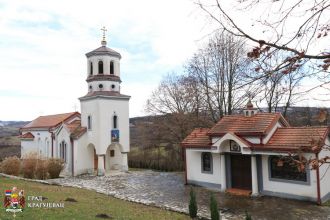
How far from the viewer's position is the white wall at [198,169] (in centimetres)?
1728

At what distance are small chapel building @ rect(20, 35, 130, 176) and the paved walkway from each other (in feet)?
10.1

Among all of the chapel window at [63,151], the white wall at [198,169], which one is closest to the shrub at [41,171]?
the chapel window at [63,151]

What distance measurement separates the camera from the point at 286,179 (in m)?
14.4

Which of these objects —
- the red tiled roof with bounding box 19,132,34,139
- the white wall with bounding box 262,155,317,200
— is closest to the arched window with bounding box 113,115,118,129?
the white wall with bounding box 262,155,317,200

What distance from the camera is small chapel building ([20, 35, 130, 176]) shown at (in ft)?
79.6

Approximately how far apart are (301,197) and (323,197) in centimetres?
91

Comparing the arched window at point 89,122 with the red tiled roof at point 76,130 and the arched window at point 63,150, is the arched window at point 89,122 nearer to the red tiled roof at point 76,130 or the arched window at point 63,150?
the red tiled roof at point 76,130

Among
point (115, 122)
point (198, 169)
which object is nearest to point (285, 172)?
point (198, 169)

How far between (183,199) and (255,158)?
416 cm

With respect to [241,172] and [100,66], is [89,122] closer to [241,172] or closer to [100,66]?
[100,66]

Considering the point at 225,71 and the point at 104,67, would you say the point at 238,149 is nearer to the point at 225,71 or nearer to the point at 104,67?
the point at 225,71

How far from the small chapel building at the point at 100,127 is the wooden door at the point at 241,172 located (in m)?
11.0

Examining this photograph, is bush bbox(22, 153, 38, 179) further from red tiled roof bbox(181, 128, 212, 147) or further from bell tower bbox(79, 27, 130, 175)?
red tiled roof bbox(181, 128, 212, 147)

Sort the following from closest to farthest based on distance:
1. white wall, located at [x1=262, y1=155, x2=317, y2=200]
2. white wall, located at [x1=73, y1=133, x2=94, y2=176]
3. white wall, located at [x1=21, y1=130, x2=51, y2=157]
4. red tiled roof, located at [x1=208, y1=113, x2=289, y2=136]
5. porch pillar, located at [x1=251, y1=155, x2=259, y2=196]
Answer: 1. white wall, located at [x1=262, y1=155, x2=317, y2=200]
2. porch pillar, located at [x1=251, y1=155, x2=259, y2=196]
3. red tiled roof, located at [x1=208, y1=113, x2=289, y2=136]
4. white wall, located at [x1=73, y1=133, x2=94, y2=176]
5. white wall, located at [x1=21, y1=130, x2=51, y2=157]
